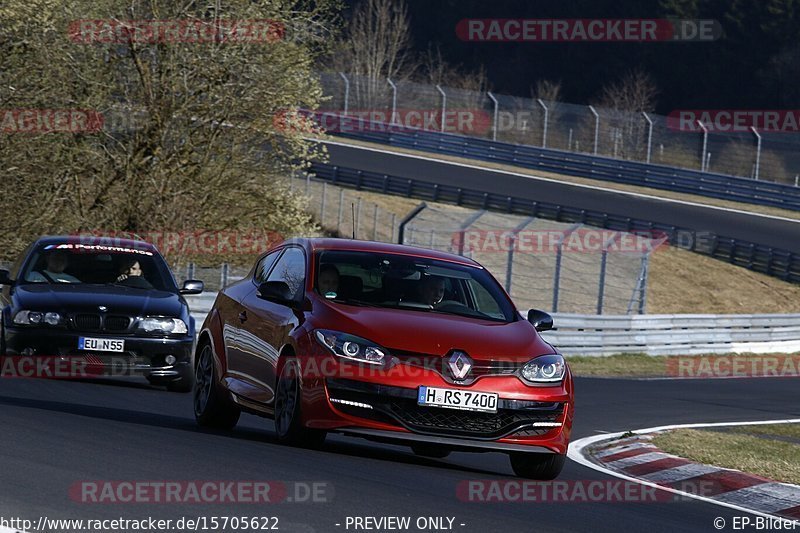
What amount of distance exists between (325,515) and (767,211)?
42.7 m

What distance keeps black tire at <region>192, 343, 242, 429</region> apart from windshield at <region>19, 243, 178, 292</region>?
3748mm

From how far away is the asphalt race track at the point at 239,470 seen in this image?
721cm

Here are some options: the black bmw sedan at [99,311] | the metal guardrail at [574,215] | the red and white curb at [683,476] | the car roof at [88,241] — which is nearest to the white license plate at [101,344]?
the black bmw sedan at [99,311]

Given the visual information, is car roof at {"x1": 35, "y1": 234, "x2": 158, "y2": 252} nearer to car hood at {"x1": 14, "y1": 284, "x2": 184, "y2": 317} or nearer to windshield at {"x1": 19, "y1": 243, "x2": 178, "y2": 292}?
windshield at {"x1": 19, "y1": 243, "x2": 178, "y2": 292}

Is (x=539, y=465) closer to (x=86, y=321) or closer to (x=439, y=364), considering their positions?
(x=439, y=364)

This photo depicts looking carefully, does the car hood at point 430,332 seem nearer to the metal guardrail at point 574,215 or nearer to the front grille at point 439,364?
the front grille at point 439,364

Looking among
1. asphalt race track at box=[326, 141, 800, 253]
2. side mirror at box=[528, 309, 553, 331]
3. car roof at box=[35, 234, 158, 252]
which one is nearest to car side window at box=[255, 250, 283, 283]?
side mirror at box=[528, 309, 553, 331]

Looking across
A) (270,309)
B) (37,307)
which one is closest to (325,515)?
(270,309)

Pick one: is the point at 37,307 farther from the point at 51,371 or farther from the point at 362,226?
the point at 362,226

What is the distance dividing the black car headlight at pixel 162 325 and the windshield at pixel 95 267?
68 centimetres

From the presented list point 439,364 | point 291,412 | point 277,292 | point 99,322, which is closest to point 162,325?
point 99,322

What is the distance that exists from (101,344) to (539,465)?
580cm

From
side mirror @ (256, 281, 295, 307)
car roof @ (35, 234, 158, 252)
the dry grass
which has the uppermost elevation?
side mirror @ (256, 281, 295, 307)

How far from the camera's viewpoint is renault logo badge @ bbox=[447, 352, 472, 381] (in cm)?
916
